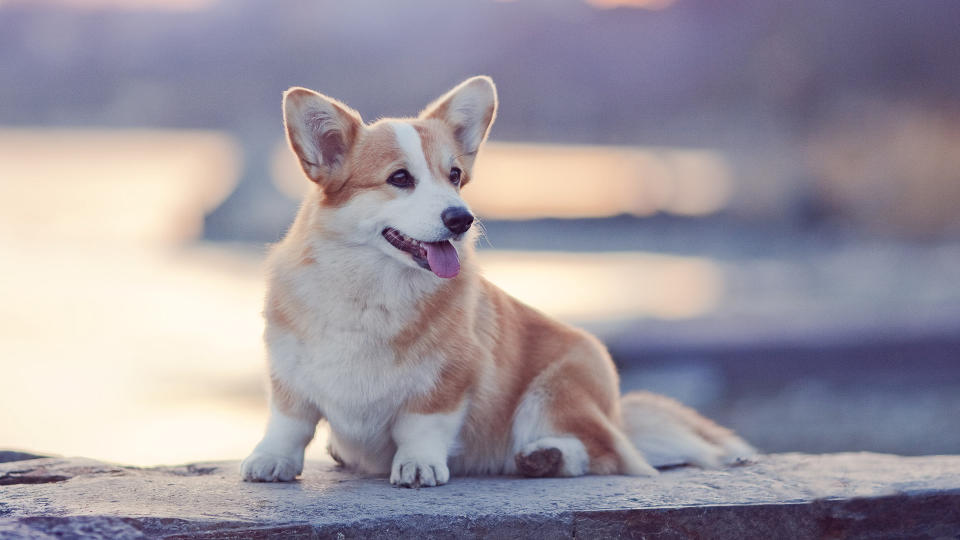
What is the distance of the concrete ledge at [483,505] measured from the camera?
3.20m

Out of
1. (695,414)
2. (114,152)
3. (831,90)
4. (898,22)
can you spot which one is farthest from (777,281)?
(114,152)

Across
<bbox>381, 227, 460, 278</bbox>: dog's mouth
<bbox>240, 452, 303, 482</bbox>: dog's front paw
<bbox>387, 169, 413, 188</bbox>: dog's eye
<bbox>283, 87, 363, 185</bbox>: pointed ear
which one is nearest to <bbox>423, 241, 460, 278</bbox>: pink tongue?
<bbox>381, 227, 460, 278</bbox>: dog's mouth

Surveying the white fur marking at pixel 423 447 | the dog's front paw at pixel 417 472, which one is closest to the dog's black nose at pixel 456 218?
the white fur marking at pixel 423 447

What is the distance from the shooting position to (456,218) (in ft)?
12.1

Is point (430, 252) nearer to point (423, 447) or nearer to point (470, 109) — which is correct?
point (423, 447)

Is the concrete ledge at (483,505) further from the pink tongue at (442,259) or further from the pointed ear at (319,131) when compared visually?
the pointed ear at (319,131)

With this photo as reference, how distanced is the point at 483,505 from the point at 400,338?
2.20 feet

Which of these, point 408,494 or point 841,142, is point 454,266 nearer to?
point 408,494

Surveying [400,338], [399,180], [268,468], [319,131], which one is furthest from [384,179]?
[268,468]

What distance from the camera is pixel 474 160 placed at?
14.6ft

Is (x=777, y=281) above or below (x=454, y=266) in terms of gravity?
above

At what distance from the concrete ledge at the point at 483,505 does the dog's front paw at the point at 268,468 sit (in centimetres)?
6

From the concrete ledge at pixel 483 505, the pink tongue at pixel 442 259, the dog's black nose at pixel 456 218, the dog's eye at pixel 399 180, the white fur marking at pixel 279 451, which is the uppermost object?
the dog's eye at pixel 399 180

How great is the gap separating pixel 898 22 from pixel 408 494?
1731 cm
